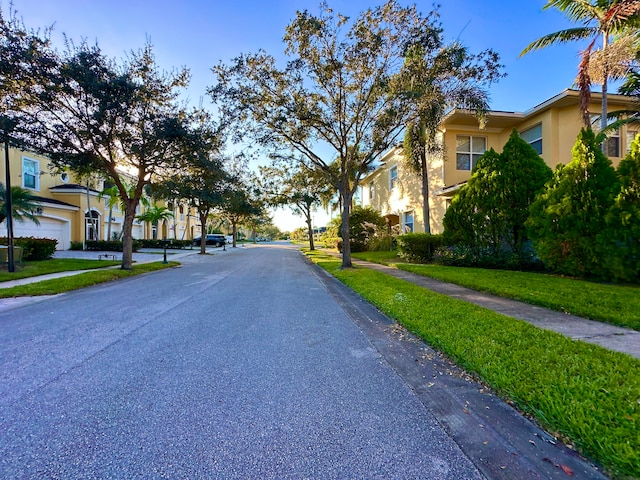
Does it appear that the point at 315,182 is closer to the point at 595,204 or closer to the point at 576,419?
the point at 595,204

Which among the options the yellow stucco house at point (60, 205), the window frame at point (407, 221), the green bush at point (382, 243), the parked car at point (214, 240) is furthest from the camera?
the parked car at point (214, 240)

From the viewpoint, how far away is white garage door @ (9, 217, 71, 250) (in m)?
19.4

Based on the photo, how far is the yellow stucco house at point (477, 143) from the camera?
13773 mm

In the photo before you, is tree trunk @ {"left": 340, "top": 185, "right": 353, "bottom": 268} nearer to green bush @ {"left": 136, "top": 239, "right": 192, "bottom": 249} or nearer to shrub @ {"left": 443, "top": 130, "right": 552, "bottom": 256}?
shrub @ {"left": 443, "top": 130, "right": 552, "bottom": 256}

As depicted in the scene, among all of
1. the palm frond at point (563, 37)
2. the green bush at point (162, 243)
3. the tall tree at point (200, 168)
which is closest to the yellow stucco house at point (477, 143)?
the palm frond at point (563, 37)

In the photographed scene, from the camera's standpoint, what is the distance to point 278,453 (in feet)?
7.23

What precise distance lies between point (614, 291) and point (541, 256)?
9.43ft

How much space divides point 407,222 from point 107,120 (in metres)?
16.9

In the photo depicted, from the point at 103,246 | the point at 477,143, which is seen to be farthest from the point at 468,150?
the point at 103,246

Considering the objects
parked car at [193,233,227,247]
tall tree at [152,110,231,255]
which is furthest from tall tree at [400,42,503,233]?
parked car at [193,233,227,247]

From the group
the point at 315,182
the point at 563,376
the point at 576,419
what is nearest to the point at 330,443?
the point at 576,419

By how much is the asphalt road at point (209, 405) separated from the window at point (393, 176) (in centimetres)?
1909

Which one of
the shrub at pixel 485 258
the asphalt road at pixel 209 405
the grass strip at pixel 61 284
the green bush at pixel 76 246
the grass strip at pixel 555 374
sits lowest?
the asphalt road at pixel 209 405

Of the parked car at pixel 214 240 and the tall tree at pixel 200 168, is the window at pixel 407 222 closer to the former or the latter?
the tall tree at pixel 200 168
